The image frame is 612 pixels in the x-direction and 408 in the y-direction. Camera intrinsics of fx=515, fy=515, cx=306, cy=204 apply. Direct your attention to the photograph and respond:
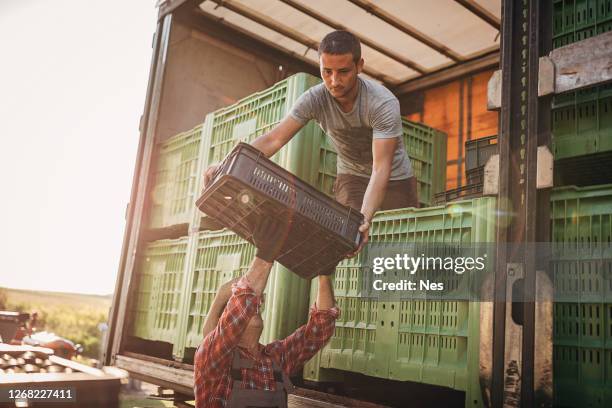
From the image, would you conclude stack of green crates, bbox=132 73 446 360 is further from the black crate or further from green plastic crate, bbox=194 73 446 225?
the black crate

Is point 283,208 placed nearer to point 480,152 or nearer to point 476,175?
point 476,175

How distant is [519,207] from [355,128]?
1029mm

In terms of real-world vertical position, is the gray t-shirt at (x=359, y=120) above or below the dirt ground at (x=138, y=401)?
above

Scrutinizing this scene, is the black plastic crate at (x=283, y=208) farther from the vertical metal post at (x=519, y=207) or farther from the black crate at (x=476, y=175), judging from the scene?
the black crate at (x=476, y=175)

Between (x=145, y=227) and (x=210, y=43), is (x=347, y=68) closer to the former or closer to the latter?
(x=145, y=227)

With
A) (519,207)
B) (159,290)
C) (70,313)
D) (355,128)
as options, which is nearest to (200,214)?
(159,290)

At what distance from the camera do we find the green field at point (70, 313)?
11.4m

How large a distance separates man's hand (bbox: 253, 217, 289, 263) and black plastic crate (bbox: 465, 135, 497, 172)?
246 centimetres

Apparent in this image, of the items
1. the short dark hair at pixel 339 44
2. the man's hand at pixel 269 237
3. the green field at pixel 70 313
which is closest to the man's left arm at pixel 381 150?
the short dark hair at pixel 339 44

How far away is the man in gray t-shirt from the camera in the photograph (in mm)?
2564

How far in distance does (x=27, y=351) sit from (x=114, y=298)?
2.59 m

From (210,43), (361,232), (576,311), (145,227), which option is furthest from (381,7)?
(576,311)

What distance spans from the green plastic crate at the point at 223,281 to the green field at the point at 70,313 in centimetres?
870

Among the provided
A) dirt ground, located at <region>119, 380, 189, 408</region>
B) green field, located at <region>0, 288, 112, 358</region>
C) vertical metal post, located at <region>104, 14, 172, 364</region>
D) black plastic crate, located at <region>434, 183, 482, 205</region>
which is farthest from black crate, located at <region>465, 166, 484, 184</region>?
green field, located at <region>0, 288, 112, 358</region>
